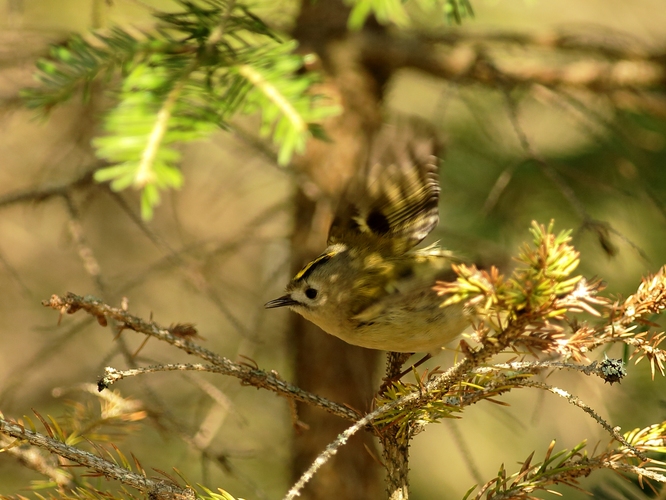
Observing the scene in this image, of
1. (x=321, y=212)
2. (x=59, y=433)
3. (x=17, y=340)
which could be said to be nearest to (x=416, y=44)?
(x=321, y=212)

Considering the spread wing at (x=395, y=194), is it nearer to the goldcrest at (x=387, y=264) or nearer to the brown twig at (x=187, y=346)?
the goldcrest at (x=387, y=264)

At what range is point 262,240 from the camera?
8.98 feet

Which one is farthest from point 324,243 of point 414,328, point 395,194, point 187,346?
point 187,346

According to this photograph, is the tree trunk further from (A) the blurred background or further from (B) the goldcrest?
(B) the goldcrest

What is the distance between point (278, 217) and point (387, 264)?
6.10 ft

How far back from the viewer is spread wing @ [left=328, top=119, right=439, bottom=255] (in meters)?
1.86

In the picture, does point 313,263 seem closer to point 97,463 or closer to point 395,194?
point 395,194

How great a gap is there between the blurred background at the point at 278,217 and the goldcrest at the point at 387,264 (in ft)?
0.98

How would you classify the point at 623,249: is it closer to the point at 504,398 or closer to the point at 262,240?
the point at 504,398

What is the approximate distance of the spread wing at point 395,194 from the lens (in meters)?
1.86

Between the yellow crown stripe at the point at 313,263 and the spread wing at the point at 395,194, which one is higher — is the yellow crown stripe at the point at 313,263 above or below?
below

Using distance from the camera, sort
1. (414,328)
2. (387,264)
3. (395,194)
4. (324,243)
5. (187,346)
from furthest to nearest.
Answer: (324,243) < (387,264) < (395,194) < (414,328) < (187,346)

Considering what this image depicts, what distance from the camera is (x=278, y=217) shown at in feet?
12.7

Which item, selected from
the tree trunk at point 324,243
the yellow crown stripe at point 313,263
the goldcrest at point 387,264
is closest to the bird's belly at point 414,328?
the goldcrest at point 387,264
